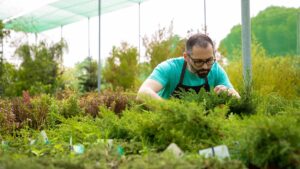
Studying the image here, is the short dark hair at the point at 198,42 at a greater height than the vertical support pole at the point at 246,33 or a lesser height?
lesser

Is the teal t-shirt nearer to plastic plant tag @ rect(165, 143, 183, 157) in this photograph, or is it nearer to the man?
the man

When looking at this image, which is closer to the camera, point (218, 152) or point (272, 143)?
point (272, 143)

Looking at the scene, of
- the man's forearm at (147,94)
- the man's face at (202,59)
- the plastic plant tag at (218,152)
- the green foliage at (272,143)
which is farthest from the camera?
the man's face at (202,59)

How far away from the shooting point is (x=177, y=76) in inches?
116

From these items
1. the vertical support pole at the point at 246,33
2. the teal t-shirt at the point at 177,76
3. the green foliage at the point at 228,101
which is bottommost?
the green foliage at the point at 228,101

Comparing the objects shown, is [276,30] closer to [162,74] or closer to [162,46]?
[162,46]

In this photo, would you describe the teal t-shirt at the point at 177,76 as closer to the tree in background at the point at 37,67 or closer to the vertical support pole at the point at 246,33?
the vertical support pole at the point at 246,33

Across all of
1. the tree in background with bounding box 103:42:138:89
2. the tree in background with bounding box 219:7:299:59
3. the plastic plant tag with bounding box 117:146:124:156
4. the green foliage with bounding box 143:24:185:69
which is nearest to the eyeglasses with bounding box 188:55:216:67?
the plastic plant tag with bounding box 117:146:124:156

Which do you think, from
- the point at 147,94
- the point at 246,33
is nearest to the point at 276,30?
the point at 246,33

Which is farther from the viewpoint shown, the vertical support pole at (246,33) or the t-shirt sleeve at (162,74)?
the vertical support pole at (246,33)

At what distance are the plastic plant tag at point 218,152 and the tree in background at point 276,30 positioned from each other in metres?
9.00

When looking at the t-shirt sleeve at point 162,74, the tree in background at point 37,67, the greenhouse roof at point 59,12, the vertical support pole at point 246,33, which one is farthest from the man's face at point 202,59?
the greenhouse roof at point 59,12

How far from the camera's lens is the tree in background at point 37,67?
1370 cm

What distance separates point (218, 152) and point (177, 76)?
1.81 metres
